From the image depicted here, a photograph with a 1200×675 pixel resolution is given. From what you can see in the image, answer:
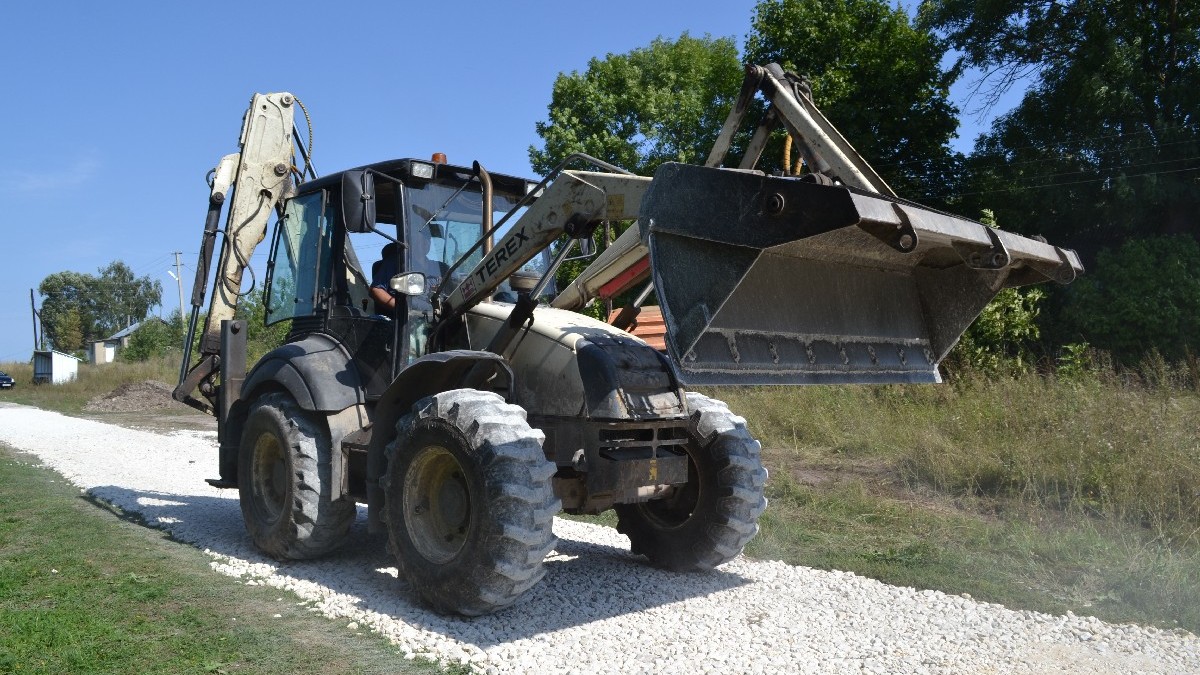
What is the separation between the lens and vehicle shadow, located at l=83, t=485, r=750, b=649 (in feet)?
18.1

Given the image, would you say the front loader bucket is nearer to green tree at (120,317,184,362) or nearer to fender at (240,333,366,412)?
fender at (240,333,366,412)

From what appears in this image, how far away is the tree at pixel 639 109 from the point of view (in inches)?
1118

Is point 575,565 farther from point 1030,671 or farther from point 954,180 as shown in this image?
point 954,180

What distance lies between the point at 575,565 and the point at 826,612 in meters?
1.93

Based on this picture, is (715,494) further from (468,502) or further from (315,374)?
(315,374)

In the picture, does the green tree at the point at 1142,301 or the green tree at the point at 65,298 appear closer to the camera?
the green tree at the point at 1142,301

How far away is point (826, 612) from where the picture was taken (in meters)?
5.93

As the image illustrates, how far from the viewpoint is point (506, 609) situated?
18.8ft

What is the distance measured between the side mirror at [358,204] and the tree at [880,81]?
A: 57.3 feet

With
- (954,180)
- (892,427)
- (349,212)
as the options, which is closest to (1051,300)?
(954,180)

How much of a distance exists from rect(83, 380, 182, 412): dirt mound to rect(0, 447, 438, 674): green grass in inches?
897

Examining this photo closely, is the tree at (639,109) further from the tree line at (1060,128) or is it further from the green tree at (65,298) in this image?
the green tree at (65,298)

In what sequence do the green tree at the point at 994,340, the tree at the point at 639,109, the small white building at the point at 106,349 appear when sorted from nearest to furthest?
the green tree at the point at 994,340
the tree at the point at 639,109
the small white building at the point at 106,349

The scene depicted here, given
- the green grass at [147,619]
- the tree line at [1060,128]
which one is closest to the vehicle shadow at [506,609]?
the green grass at [147,619]
